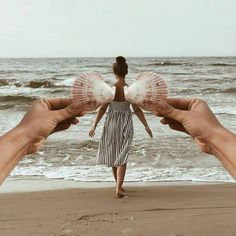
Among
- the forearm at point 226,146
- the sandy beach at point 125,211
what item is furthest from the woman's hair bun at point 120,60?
the forearm at point 226,146

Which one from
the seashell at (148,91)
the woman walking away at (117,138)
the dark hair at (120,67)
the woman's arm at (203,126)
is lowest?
the woman walking away at (117,138)

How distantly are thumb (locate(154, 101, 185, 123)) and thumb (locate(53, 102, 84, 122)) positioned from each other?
27 cm

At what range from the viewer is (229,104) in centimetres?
1688

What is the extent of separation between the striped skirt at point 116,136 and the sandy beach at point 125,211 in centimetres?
45

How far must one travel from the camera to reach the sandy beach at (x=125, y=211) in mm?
4223

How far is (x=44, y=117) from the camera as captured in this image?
1.55 metres

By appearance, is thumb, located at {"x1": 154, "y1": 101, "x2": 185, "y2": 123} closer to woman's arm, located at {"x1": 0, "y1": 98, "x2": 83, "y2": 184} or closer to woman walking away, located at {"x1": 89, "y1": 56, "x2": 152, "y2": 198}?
woman's arm, located at {"x1": 0, "y1": 98, "x2": 83, "y2": 184}

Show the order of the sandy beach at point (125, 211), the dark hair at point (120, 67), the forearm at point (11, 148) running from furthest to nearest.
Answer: the dark hair at point (120, 67) → the sandy beach at point (125, 211) → the forearm at point (11, 148)

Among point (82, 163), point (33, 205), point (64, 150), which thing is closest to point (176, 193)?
point (33, 205)

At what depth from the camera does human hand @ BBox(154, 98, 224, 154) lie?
1.58 metres

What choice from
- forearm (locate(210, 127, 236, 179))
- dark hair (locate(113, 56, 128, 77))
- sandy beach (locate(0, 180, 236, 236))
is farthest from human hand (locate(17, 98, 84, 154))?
dark hair (locate(113, 56, 128, 77))

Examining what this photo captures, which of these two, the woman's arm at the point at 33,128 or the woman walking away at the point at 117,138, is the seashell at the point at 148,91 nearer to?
the woman's arm at the point at 33,128

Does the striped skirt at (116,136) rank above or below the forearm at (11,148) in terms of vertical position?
below

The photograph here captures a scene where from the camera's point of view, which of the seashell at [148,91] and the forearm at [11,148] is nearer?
the forearm at [11,148]
